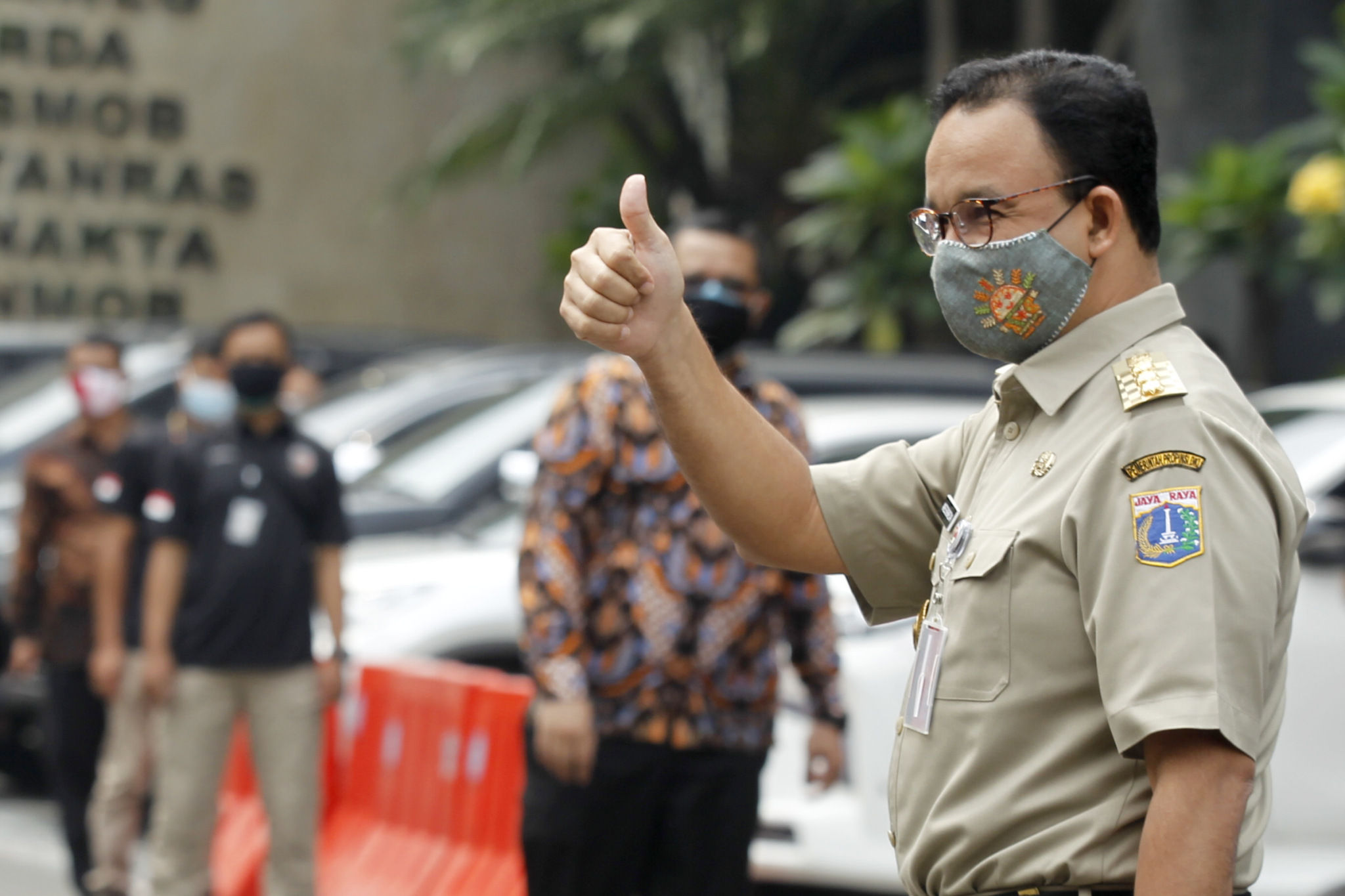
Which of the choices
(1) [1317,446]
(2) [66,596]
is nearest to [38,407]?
(2) [66,596]

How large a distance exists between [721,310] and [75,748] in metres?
3.43

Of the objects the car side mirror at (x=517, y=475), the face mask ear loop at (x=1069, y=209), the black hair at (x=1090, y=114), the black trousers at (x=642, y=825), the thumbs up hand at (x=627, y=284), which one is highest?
the black hair at (x=1090, y=114)

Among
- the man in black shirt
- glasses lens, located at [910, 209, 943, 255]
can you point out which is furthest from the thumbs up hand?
the man in black shirt

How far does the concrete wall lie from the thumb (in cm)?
1592

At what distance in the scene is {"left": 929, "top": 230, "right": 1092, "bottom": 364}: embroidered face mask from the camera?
2.04 m

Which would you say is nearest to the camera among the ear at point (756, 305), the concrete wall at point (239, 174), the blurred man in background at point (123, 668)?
the ear at point (756, 305)

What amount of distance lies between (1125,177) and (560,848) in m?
2.14

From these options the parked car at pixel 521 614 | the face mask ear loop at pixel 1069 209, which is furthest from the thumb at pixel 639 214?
the parked car at pixel 521 614

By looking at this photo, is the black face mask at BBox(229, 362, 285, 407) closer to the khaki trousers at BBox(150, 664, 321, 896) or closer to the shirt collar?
the khaki trousers at BBox(150, 664, 321, 896)

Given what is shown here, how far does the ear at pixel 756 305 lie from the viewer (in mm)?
3898

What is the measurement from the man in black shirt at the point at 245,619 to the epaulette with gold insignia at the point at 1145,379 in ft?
12.2

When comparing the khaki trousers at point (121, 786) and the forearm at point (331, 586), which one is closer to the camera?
the forearm at point (331, 586)

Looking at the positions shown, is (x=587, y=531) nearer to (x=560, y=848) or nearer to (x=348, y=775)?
(x=560, y=848)

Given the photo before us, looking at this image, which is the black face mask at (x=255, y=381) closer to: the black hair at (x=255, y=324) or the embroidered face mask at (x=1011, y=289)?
the black hair at (x=255, y=324)
